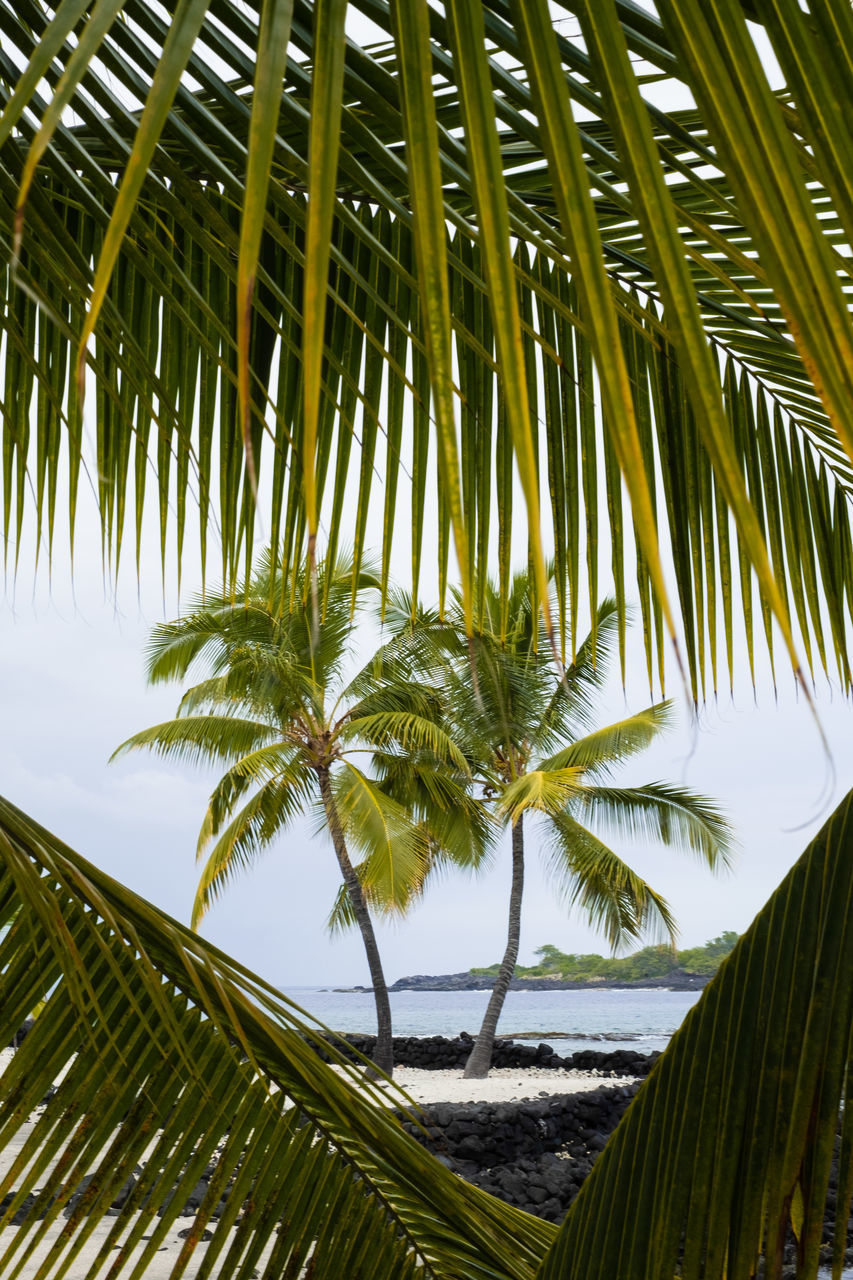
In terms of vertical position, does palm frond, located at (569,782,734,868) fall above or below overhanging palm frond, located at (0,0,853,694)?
Answer: below

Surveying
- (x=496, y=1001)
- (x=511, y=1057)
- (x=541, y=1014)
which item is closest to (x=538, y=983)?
(x=541, y=1014)

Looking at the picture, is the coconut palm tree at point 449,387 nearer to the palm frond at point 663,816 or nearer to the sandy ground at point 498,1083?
the sandy ground at point 498,1083

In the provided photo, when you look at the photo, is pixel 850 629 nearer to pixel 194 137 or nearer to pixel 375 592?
pixel 194 137

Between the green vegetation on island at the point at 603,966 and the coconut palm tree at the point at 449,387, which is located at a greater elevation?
the coconut palm tree at the point at 449,387

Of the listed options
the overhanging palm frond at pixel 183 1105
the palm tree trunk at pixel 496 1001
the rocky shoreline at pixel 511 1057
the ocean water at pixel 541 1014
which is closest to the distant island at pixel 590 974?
the ocean water at pixel 541 1014

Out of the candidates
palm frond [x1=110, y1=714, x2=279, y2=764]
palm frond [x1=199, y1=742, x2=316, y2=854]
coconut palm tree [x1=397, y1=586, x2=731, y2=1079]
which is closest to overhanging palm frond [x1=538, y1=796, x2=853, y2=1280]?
coconut palm tree [x1=397, y1=586, x2=731, y2=1079]

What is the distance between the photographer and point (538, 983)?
4638cm

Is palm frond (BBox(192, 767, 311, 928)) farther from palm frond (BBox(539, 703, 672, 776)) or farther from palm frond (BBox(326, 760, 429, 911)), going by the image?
palm frond (BBox(539, 703, 672, 776))

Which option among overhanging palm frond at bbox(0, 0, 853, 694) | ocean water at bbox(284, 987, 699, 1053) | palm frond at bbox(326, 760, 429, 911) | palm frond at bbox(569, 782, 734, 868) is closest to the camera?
overhanging palm frond at bbox(0, 0, 853, 694)

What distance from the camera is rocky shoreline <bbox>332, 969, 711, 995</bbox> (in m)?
46.3

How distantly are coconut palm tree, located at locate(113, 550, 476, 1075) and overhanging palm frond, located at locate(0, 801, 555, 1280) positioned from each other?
11700 mm

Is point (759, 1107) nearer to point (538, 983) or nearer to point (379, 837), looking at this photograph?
point (379, 837)

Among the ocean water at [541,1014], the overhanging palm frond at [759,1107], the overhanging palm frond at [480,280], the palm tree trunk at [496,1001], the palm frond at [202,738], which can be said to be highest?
the palm frond at [202,738]

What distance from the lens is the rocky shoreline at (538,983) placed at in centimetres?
4631
